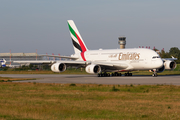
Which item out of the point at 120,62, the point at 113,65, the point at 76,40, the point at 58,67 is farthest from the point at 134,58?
the point at 76,40

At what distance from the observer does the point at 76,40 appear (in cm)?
5338

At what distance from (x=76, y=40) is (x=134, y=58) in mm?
13692

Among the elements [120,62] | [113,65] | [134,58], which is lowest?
[113,65]

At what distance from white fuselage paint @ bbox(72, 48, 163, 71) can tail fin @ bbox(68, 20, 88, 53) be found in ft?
13.9

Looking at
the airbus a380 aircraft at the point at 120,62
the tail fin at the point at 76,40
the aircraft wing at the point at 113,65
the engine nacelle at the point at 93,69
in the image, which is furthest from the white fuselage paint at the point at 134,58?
the tail fin at the point at 76,40

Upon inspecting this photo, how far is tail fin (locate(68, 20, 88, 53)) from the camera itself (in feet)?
174

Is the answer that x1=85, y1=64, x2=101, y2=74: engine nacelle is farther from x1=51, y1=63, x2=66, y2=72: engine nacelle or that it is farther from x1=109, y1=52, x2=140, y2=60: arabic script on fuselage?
x1=109, y1=52, x2=140, y2=60: arabic script on fuselage

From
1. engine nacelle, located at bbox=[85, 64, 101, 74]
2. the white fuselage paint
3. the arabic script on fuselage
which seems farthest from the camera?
the arabic script on fuselage

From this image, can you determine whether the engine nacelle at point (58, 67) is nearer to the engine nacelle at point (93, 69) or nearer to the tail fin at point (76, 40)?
the engine nacelle at point (93, 69)

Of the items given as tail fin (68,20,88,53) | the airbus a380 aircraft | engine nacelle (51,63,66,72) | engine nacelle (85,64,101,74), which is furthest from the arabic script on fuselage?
engine nacelle (51,63,66,72)

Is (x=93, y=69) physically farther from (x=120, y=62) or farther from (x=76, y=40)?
(x=76, y=40)

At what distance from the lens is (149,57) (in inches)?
1660

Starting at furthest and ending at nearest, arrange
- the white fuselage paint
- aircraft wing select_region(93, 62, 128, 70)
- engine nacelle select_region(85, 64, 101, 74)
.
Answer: aircraft wing select_region(93, 62, 128, 70)
engine nacelle select_region(85, 64, 101, 74)
the white fuselage paint

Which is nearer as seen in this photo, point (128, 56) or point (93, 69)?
point (93, 69)
